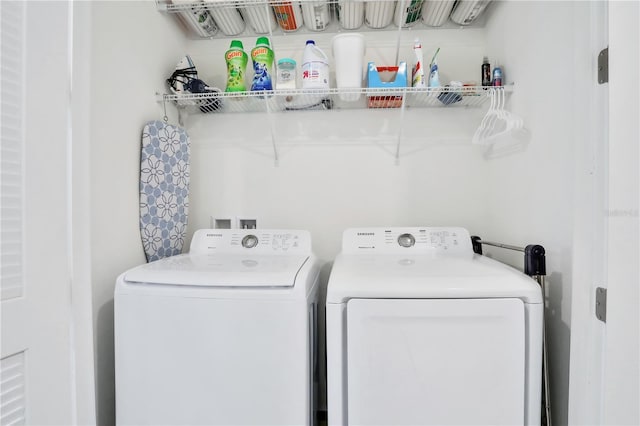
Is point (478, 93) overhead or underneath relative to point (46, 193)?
overhead

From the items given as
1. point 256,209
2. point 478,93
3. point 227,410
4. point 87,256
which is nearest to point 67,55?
point 87,256

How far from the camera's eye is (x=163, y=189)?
1.58 meters

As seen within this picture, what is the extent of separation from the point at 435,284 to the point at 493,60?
138cm

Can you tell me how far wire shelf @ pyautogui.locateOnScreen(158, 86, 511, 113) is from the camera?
1581 millimetres

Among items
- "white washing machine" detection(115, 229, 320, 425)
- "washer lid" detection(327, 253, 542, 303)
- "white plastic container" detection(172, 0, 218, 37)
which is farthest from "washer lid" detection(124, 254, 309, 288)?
"white plastic container" detection(172, 0, 218, 37)

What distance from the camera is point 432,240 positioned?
5.17 feet

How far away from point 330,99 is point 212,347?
137cm

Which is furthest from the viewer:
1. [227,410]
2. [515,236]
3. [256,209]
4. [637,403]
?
[256,209]

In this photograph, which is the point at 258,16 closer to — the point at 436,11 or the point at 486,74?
the point at 436,11

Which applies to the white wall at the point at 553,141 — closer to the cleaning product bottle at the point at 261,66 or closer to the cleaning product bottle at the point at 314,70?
the cleaning product bottle at the point at 314,70

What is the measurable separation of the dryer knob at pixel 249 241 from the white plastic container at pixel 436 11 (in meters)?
1.53

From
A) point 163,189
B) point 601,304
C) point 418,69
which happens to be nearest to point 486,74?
point 418,69

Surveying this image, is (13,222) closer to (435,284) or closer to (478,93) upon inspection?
(435,284)

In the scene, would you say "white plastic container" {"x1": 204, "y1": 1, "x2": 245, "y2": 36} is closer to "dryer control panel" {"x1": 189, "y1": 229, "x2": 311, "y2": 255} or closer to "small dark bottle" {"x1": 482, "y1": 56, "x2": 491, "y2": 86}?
"dryer control panel" {"x1": 189, "y1": 229, "x2": 311, "y2": 255}
